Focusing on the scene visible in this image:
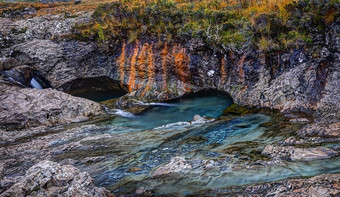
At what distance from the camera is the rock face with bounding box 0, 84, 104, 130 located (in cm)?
1123

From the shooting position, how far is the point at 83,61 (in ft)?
57.0

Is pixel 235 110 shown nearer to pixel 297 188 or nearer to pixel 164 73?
pixel 164 73

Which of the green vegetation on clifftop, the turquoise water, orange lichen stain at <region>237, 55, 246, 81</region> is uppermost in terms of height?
the green vegetation on clifftop

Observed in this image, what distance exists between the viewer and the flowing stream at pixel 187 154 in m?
5.58

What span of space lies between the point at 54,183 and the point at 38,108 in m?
7.82

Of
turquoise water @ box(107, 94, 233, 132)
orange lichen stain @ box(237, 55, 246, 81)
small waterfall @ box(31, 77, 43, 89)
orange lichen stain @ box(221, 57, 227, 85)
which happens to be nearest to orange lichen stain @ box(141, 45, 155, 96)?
turquoise water @ box(107, 94, 233, 132)

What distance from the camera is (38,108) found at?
1177 cm

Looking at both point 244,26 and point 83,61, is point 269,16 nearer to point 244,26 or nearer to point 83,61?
point 244,26

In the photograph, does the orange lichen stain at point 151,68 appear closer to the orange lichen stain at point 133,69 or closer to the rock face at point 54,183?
the orange lichen stain at point 133,69

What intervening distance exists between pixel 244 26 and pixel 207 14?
2.57 metres

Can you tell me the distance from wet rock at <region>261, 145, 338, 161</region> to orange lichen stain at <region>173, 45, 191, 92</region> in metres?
8.41

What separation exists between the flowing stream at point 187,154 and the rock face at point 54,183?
2.72 ft

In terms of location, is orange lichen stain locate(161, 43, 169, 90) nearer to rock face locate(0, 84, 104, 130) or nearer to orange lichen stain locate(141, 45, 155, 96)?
orange lichen stain locate(141, 45, 155, 96)

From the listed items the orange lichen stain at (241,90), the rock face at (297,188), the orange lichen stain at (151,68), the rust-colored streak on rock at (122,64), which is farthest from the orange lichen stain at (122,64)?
the rock face at (297,188)
